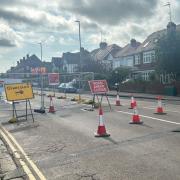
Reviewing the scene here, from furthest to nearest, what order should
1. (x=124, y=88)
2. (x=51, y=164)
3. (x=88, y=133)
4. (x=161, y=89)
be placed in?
(x=124, y=88)
(x=161, y=89)
(x=88, y=133)
(x=51, y=164)

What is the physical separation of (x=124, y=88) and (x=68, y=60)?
203 ft

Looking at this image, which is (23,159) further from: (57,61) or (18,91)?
(57,61)

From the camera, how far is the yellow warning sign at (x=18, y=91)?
62.6 feet

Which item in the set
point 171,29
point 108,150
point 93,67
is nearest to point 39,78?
point 171,29

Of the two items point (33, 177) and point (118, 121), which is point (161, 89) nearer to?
point (118, 121)

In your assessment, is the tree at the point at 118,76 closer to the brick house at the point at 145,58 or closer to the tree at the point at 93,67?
the brick house at the point at 145,58

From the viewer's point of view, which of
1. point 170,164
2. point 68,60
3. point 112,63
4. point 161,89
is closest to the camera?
point 170,164

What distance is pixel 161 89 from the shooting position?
43438mm

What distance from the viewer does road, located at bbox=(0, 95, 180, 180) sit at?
7.65 metres

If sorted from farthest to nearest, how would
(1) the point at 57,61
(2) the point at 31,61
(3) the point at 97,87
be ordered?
(2) the point at 31,61 < (1) the point at 57,61 < (3) the point at 97,87

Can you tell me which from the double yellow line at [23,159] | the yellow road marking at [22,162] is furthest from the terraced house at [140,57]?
the yellow road marking at [22,162]

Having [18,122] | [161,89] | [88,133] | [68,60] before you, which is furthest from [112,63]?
[88,133]

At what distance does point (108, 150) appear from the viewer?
32.6 ft

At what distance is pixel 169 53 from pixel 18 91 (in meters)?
24.2
